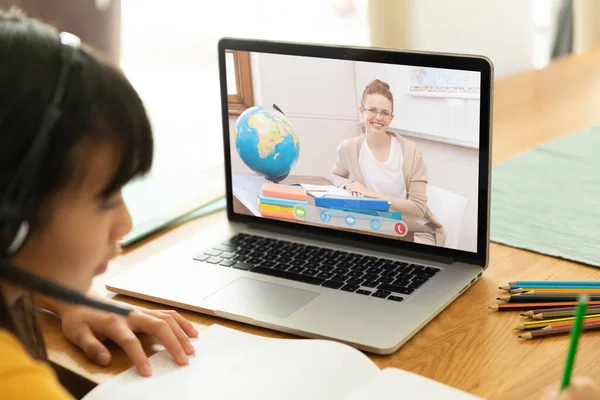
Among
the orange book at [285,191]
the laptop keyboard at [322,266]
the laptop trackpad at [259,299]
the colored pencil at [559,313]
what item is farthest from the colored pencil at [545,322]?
the orange book at [285,191]

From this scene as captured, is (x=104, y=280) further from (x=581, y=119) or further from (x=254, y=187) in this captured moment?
(x=581, y=119)

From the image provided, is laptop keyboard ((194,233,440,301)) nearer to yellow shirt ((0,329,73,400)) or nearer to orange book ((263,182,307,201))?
orange book ((263,182,307,201))

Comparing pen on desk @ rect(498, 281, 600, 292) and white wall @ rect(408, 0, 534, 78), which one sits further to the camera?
white wall @ rect(408, 0, 534, 78)

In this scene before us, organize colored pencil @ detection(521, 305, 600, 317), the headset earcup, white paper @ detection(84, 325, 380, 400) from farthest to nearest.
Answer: colored pencil @ detection(521, 305, 600, 317) < white paper @ detection(84, 325, 380, 400) < the headset earcup

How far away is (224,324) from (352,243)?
23 centimetres

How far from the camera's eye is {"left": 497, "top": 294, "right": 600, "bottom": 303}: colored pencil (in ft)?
2.96

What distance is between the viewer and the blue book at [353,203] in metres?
1.04

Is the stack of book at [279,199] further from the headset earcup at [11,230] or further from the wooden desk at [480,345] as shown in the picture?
the headset earcup at [11,230]

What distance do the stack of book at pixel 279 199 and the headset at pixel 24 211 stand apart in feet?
1.73

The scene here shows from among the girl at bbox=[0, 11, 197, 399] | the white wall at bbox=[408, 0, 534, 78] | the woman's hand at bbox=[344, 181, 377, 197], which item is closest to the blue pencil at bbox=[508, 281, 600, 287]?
the woman's hand at bbox=[344, 181, 377, 197]

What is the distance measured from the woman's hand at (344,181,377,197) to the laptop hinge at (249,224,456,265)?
0.07 metres

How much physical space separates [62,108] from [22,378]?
0.63 feet

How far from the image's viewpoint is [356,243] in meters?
1.09

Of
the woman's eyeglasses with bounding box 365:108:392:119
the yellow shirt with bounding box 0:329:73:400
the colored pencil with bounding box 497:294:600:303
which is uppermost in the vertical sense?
the woman's eyeglasses with bounding box 365:108:392:119
